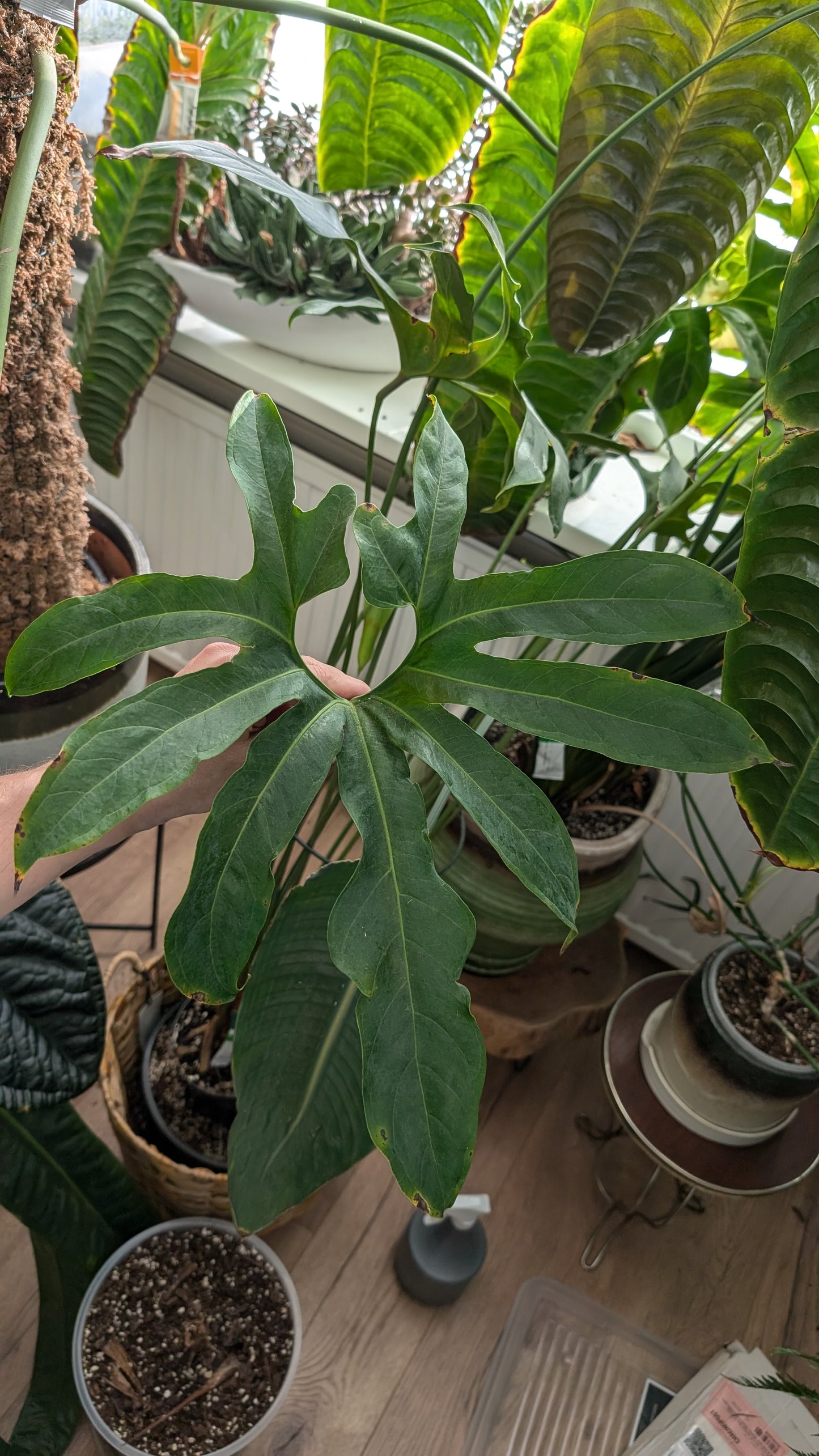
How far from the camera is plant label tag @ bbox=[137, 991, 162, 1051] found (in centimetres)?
107

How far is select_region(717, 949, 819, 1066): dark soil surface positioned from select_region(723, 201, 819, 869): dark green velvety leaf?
0.54 m

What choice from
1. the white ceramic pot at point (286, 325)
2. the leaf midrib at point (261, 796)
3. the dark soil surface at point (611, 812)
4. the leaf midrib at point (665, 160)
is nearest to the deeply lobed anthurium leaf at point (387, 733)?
the leaf midrib at point (261, 796)

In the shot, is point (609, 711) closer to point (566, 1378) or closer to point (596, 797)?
point (596, 797)

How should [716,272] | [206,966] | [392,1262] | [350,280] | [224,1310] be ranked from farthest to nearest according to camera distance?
[350,280] < [392,1262] < [716,272] < [224,1310] < [206,966]

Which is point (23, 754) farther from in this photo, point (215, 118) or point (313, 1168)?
point (215, 118)

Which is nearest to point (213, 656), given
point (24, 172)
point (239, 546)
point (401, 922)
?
point (401, 922)

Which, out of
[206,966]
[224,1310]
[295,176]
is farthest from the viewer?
[295,176]

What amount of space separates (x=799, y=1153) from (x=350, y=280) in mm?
1215

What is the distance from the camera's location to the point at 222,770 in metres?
0.57

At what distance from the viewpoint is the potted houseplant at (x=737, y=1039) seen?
957 mm

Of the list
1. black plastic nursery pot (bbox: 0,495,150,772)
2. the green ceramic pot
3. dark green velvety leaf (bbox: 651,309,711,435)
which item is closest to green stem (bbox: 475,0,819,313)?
dark green velvety leaf (bbox: 651,309,711,435)

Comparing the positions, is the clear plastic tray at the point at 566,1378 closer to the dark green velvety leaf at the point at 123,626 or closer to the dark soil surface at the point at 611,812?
the dark soil surface at the point at 611,812

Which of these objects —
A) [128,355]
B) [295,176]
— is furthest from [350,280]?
[128,355]

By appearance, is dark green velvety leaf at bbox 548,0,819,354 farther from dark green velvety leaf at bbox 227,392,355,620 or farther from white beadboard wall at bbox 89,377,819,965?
white beadboard wall at bbox 89,377,819,965
